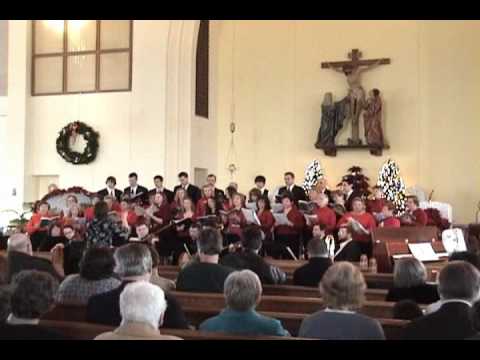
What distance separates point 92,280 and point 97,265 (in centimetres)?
13

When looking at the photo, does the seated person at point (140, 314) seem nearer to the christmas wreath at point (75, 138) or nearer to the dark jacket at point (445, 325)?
the dark jacket at point (445, 325)

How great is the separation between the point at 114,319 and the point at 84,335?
583 mm

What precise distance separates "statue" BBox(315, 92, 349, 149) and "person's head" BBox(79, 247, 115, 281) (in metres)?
10.3

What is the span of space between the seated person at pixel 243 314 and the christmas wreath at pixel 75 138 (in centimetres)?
1146

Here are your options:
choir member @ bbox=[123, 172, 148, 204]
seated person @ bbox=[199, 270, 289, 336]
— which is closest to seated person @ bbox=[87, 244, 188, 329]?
seated person @ bbox=[199, 270, 289, 336]

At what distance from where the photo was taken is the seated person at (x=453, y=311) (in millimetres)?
3521

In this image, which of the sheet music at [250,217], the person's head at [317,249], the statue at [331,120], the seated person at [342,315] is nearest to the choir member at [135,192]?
the sheet music at [250,217]

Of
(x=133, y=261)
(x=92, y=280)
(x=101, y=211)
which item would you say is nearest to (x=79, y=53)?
(x=101, y=211)

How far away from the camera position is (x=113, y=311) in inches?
166
